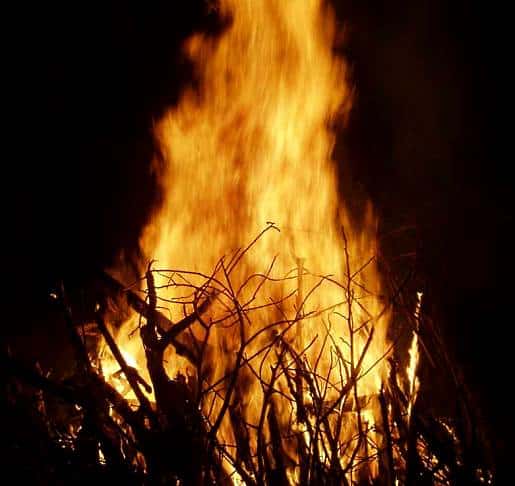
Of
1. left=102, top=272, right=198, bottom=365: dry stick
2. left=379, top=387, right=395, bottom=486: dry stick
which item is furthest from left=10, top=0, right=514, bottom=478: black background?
left=379, top=387, right=395, bottom=486: dry stick

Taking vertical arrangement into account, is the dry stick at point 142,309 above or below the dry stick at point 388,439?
above

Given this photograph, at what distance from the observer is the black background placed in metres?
3.17

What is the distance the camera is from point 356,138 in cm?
339

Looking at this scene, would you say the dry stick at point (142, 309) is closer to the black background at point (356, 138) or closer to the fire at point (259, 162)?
the fire at point (259, 162)

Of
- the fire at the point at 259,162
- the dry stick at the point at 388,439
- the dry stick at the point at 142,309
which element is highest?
the fire at the point at 259,162

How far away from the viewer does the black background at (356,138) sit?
3.17 metres

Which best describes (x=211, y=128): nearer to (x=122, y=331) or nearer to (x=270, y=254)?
(x=270, y=254)

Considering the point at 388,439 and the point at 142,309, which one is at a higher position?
the point at 142,309

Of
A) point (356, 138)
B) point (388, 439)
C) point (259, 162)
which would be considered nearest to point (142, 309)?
point (388, 439)

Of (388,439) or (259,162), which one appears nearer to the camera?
(388,439)

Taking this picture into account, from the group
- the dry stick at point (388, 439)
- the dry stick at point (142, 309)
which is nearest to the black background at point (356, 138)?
the dry stick at point (142, 309)

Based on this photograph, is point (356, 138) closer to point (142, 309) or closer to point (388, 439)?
point (142, 309)

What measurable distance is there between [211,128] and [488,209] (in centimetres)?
177

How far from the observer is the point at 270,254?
9.26ft
